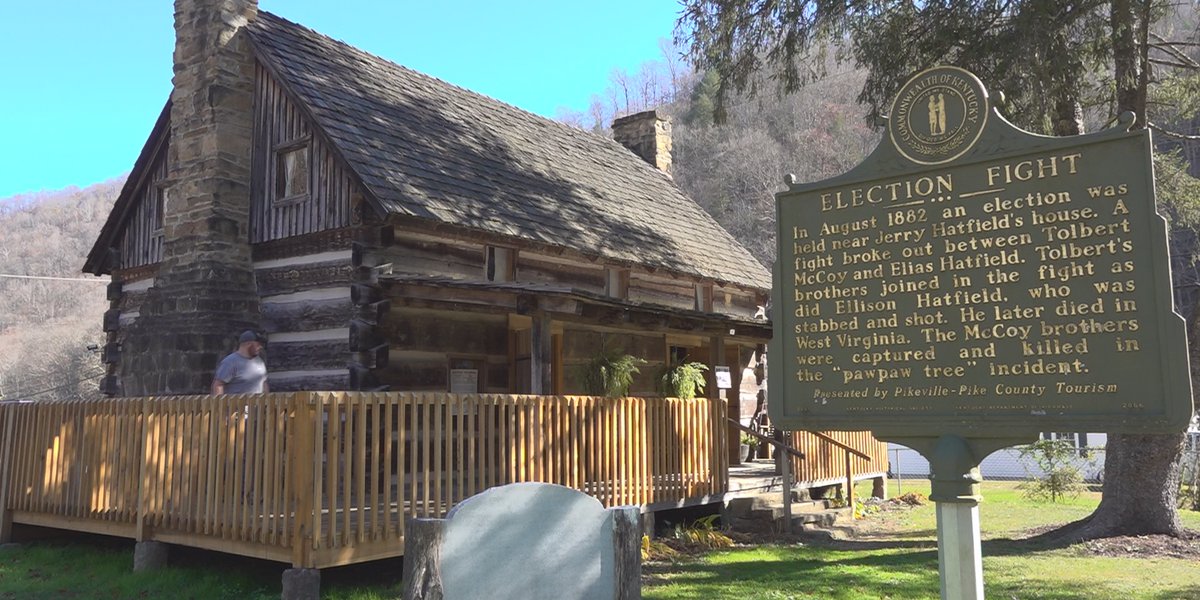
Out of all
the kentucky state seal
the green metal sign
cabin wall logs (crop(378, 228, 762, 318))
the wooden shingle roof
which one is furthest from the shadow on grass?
Answer: the wooden shingle roof

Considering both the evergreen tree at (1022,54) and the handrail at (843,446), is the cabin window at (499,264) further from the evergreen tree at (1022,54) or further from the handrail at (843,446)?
the handrail at (843,446)

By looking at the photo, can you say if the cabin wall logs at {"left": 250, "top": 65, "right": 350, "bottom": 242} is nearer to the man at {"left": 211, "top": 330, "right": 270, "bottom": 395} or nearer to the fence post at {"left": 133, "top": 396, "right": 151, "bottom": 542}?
the man at {"left": 211, "top": 330, "right": 270, "bottom": 395}

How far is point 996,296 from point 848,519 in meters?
8.92

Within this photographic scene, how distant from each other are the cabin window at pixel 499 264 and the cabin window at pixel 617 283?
226cm

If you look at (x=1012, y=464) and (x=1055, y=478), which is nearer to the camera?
(x=1055, y=478)

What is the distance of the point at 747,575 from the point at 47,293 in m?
71.0

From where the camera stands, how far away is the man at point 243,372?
9.12 m

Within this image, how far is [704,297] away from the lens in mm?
17172

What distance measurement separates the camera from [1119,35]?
1055 cm

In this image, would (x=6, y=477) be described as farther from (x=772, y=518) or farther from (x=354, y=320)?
(x=772, y=518)

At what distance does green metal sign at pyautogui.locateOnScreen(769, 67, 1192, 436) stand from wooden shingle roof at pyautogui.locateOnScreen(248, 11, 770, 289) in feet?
21.7

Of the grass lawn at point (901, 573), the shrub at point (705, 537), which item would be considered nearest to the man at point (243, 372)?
the grass lawn at point (901, 573)

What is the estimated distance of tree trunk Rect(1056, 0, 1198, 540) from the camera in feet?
34.2

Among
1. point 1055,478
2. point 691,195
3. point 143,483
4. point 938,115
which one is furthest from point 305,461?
point 691,195
